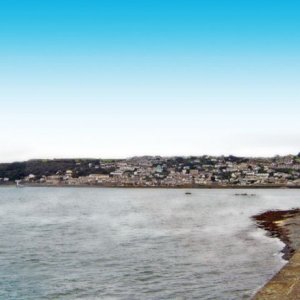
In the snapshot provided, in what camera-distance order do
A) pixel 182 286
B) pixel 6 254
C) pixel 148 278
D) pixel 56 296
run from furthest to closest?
1. pixel 6 254
2. pixel 148 278
3. pixel 182 286
4. pixel 56 296

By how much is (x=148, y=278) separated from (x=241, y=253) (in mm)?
11243

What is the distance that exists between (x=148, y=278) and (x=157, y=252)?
32.1 ft

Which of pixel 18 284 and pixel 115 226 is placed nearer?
pixel 18 284

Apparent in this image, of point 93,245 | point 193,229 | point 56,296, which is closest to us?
point 56,296

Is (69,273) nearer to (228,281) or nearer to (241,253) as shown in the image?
(228,281)

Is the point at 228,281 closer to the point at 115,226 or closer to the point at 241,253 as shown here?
the point at 241,253

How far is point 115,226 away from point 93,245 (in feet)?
60.3

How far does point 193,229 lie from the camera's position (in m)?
57.8

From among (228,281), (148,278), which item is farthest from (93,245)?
(228,281)

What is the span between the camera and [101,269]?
31.7 meters

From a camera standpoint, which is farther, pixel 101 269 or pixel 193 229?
pixel 193 229

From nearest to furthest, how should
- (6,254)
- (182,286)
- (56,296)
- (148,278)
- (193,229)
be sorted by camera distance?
(56,296) → (182,286) → (148,278) → (6,254) → (193,229)

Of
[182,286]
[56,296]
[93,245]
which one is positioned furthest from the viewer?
[93,245]

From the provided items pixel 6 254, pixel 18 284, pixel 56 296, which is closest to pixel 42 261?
pixel 6 254
